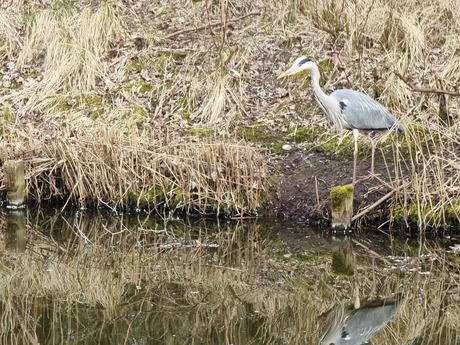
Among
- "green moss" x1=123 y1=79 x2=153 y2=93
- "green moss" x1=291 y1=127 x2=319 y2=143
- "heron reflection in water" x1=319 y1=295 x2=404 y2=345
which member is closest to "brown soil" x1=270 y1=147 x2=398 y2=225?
"green moss" x1=291 y1=127 x2=319 y2=143

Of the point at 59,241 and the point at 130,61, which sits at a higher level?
the point at 130,61

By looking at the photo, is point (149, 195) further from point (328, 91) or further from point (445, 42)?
point (445, 42)

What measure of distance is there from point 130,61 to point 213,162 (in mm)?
3460

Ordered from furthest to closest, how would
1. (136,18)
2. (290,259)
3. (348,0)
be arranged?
(136,18) < (348,0) < (290,259)

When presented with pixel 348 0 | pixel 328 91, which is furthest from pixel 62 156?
pixel 348 0

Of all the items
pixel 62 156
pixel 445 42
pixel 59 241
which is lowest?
pixel 59 241

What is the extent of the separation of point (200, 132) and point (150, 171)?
1289 millimetres

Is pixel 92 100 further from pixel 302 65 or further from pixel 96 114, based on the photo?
pixel 302 65

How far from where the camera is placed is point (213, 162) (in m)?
8.98

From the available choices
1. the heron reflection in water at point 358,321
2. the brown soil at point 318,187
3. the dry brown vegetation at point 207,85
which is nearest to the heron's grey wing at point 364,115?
the dry brown vegetation at point 207,85

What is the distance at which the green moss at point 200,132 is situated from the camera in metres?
10.2

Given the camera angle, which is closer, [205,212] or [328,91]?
[205,212]

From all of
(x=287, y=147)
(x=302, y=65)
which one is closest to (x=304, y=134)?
(x=287, y=147)

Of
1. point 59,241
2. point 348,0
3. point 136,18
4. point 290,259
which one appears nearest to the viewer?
point 290,259
